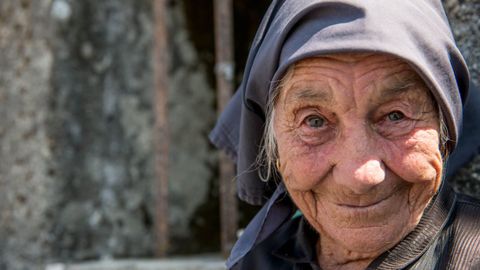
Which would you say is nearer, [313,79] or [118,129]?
[313,79]

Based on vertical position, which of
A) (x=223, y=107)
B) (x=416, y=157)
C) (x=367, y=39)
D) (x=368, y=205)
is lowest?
(x=223, y=107)

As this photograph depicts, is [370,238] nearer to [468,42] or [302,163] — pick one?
[302,163]

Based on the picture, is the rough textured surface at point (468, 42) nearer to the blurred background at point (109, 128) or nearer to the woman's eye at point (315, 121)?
the woman's eye at point (315, 121)

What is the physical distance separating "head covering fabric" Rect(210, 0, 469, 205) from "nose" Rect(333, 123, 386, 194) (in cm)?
20

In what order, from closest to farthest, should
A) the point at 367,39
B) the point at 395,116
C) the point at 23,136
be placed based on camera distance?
1. the point at 367,39
2. the point at 395,116
3. the point at 23,136

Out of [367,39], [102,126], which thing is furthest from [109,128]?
[367,39]

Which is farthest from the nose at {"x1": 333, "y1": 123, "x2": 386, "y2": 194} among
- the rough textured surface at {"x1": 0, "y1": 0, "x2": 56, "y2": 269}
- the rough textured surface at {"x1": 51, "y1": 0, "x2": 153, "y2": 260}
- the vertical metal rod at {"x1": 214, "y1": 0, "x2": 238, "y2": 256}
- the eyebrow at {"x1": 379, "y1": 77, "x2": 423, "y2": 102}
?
the rough textured surface at {"x1": 51, "y1": 0, "x2": 153, "y2": 260}

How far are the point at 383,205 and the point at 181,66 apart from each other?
3.84 metres

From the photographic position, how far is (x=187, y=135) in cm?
568

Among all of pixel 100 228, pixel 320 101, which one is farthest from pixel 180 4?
pixel 320 101

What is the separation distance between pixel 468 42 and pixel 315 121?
75cm

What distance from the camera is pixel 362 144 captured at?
1.92m

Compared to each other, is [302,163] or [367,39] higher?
[367,39]

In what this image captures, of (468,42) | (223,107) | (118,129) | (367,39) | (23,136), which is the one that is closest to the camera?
(367,39)
